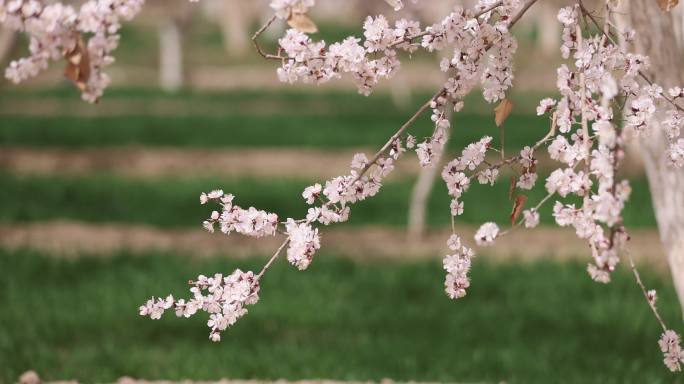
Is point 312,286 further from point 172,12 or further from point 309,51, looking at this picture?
point 172,12

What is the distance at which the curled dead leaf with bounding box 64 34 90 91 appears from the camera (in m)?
2.33

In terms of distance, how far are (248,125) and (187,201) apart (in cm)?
679

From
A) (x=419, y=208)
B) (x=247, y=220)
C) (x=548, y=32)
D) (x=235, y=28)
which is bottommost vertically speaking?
(x=247, y=220)

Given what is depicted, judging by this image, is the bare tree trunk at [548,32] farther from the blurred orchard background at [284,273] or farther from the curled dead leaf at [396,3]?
the curled dead leaf at [396,3]

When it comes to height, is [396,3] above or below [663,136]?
above

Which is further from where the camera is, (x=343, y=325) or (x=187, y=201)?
(x=187, y=201)

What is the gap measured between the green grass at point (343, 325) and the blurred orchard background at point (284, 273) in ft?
0.06

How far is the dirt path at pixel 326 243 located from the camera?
757 cm

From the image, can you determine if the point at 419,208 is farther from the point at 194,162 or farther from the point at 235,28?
the point at 235,28

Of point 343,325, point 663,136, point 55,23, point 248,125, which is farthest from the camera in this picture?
point 248,125

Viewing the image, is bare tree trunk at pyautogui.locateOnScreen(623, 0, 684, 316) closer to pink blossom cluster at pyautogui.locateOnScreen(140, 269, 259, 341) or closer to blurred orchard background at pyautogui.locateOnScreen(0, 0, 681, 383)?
blurred orchard background at pyautogui.locateOnScreen(0, 0, 681, 383)

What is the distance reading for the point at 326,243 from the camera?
8.27 metres

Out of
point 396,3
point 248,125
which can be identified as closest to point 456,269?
point 396,3

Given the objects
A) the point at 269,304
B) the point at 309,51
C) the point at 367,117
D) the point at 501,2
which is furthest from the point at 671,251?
the point at 367,117
